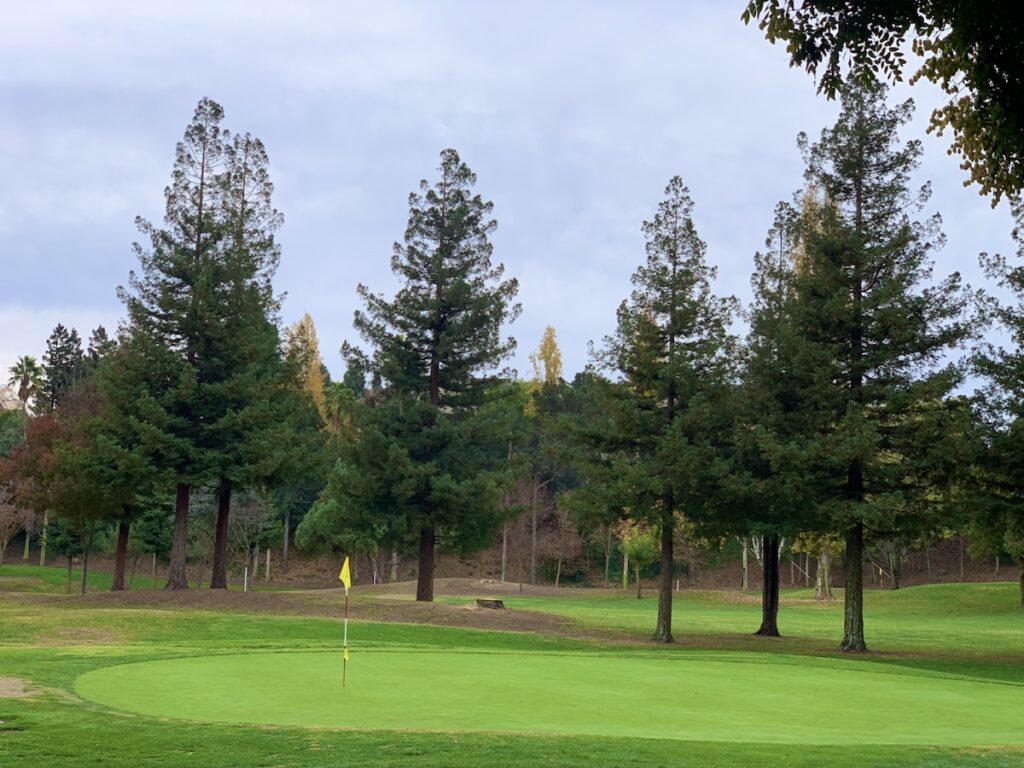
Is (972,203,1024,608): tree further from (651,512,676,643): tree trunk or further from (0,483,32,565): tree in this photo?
(0,483,32,565): tree

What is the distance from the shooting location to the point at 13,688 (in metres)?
14.6

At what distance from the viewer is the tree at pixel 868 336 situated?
92.2ft

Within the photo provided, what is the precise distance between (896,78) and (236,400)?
30.9 metres

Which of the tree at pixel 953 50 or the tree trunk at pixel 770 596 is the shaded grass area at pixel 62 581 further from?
the tree at pixel 953 50

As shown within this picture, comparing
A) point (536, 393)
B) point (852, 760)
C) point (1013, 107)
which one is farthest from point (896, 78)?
point (536, 393)

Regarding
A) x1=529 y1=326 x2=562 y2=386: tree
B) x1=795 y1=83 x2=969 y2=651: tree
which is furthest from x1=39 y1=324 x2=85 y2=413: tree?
x1=795 y1=83 x2=969 y2=651: tree

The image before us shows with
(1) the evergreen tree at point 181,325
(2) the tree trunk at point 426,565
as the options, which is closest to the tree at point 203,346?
(1) the evergreen tree at point 181,325

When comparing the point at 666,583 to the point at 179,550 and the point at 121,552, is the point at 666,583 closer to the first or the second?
the point at 179,550

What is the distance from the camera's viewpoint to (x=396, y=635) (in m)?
29.2

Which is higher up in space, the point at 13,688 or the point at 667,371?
the point at 667,371

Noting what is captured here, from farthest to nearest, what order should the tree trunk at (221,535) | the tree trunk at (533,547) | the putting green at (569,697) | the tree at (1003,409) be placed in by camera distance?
the tree trunk at (533,547) < the tree trunk at (221,535) < the tree at (1003,409) < the putting green at (569,697)

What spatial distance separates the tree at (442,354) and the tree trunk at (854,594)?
14.8 metres

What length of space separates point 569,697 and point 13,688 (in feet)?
27.2

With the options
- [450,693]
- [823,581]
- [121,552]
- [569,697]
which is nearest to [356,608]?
[121,552]
